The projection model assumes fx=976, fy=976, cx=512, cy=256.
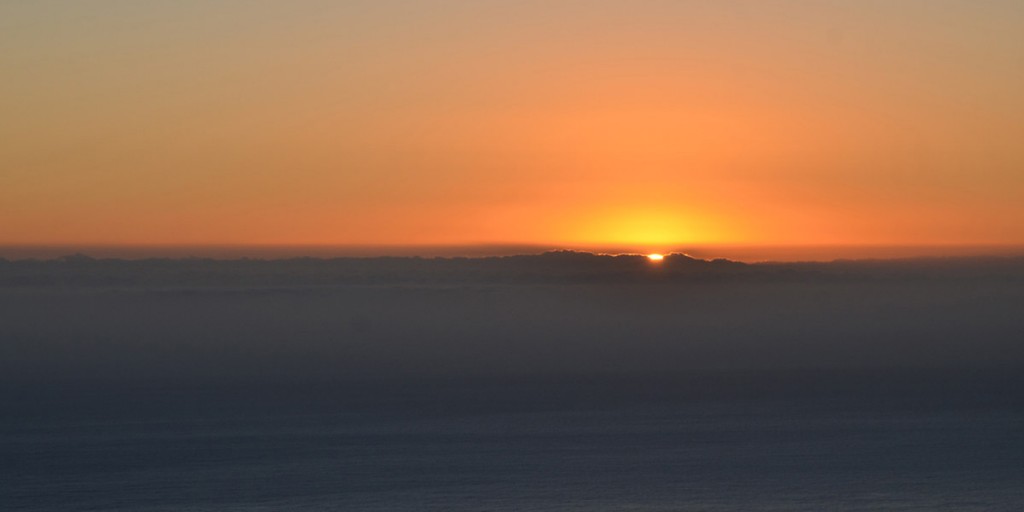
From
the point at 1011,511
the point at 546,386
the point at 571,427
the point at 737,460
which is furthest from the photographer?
the point at 546,386

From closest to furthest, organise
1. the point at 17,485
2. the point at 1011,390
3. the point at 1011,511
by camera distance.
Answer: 1. the point at 1011,511
2. the point at 17,485
3. the point at 1011,390

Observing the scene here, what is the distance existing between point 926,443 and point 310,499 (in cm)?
3872

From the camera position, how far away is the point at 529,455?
54.7m

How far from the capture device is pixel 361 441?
62.0 m

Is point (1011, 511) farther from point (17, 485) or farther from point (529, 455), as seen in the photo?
point (17, 485)

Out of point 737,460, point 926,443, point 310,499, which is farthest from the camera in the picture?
point 926,443

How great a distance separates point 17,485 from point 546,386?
77.5m

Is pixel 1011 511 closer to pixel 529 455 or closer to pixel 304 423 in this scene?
pixel 529 455

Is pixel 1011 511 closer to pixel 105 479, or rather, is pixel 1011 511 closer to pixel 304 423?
pixel 105 479

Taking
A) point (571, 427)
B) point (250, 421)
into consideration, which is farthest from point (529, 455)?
point (250, 421)

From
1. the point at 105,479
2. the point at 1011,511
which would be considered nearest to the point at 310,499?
the point at 105,479

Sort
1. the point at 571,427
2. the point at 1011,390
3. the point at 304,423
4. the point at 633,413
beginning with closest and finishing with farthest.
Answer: the point at 571,427
the point at 304,423
the point at 633,413
the point at 1011,390

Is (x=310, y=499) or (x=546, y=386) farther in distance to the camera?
(x=546, y=386)

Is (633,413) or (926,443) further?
(633,413)
